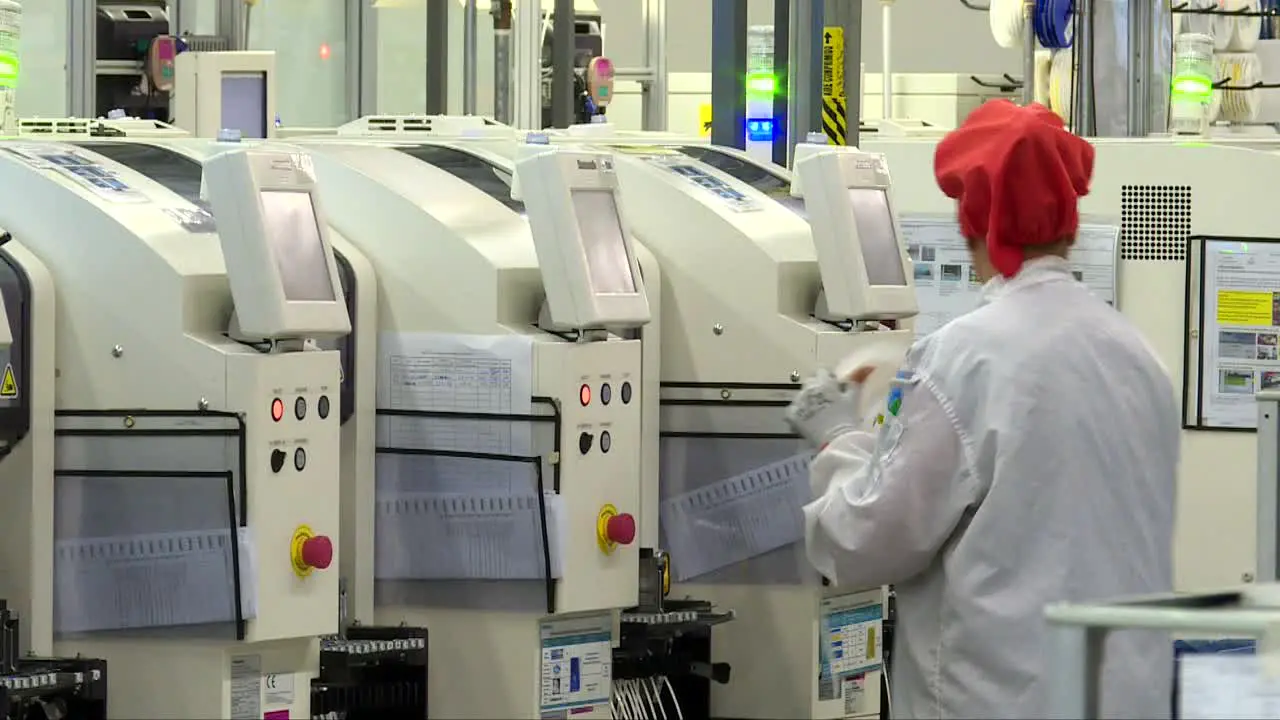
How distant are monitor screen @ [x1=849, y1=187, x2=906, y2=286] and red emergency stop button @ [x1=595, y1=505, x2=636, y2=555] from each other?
0.88 m

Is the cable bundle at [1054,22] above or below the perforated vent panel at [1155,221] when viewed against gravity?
above

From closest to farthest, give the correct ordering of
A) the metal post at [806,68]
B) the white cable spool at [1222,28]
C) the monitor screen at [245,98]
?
the metal post at [806,68]
the monitor screen at [245,98]
the white cable spool at [1222,28]

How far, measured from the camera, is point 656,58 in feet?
39.8

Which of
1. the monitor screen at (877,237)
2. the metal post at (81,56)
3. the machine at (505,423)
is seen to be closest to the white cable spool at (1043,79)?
the monitor screen at (877,237)

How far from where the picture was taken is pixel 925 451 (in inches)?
123

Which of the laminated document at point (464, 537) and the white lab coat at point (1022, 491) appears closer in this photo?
the white lab coat at point (1022, 491)

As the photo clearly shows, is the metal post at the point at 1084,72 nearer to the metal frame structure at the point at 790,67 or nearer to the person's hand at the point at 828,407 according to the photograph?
the metal frame structure at the point at 790,67

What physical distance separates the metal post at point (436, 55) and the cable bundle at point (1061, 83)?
2.29 m

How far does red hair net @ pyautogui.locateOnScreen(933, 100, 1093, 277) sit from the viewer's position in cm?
314

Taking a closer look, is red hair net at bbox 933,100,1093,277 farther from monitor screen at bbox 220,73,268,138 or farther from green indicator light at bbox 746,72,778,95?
monitor screen at bbox 220,73,268,138

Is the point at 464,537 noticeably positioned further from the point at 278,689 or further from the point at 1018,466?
the point at 1018,466

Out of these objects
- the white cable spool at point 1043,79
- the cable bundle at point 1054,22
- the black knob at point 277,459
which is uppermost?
the cable bundle at point 1054,22

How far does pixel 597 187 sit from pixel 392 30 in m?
8.82

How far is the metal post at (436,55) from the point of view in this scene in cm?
898
